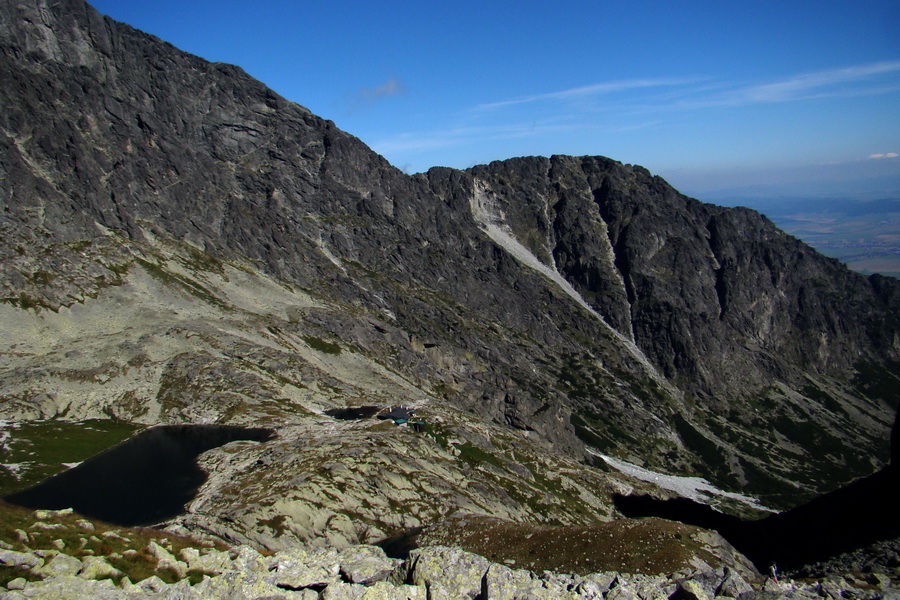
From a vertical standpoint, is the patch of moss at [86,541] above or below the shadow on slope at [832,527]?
above

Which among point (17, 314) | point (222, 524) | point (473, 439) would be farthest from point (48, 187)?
point (222, 524)

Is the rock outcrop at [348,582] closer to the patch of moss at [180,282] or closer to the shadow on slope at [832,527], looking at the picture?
the shadow on slope at [832,527]

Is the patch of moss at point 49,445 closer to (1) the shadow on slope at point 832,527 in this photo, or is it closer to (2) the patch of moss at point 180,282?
(2) the patch of moss at point 180,282

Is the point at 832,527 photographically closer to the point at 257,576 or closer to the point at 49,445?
the point at 257,576

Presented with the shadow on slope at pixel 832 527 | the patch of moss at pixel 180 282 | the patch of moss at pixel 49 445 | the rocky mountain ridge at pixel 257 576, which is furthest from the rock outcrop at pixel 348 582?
the patch of moss at pixel 180 282

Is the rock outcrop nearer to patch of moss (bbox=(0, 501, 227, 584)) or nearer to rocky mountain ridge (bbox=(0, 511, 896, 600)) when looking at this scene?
rocky mountain ridge (bbox=(0, 511, 896, 600))

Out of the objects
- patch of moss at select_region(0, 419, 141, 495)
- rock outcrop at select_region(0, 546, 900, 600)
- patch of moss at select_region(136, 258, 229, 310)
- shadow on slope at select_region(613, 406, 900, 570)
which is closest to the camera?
rock outcrop at select_region(0, 546, 900, 600)

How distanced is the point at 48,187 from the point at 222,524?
170 meters

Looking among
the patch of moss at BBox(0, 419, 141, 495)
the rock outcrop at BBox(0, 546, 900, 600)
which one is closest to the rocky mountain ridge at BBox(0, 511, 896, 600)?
the rock outcrop at BBox(0, 546, 900, 600)

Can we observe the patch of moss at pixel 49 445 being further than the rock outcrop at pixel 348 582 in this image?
Yes

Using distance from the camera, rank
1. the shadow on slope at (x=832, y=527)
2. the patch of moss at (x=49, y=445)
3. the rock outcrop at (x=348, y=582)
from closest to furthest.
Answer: the rock outcrop at (x=348, y=582)
the shadow on slope at (x=832, y=527)
the patch of moss at (x=49, y=445)

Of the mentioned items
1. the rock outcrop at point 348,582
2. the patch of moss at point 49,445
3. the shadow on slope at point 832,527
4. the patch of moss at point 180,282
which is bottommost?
the shadow on slope at point 832,527

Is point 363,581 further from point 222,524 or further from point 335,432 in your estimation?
point 335,432

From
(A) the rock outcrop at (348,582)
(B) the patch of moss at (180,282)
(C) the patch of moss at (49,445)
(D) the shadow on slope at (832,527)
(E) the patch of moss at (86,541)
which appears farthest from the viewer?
(B) the patch of moss at (180,282)
